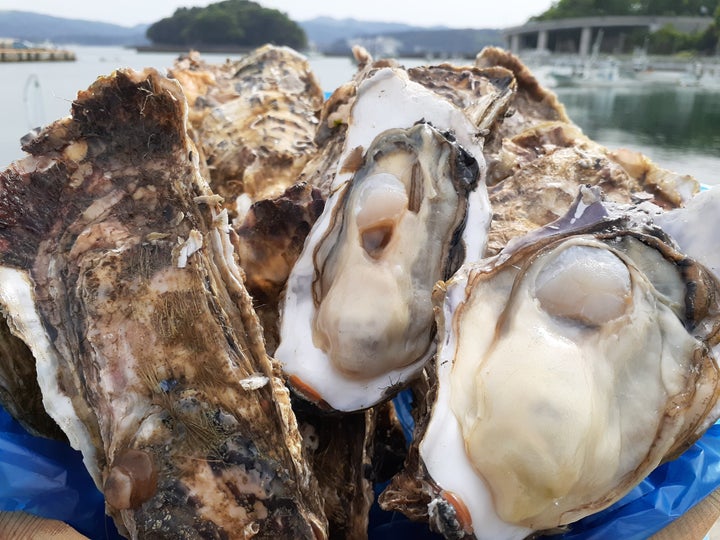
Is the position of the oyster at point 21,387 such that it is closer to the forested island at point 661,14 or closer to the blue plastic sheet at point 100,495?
the blue plastic sheet at point 100,495

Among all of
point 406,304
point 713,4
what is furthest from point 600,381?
point 713,4

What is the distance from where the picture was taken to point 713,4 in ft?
94.5

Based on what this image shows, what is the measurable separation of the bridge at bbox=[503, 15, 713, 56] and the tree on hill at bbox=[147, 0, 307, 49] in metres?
12.4

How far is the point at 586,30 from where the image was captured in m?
30.7

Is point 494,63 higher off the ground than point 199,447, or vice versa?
point 494,63

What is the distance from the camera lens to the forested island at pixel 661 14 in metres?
23.5

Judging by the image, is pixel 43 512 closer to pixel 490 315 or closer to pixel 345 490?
pixel 345 490

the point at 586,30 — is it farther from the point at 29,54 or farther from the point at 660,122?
the point at 29,54

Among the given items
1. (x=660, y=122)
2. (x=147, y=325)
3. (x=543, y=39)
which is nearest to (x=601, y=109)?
(x=660, y=122)

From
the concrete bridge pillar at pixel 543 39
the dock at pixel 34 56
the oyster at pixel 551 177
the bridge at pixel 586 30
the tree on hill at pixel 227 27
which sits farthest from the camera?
the concrete bridge pillar at pixel 543 39

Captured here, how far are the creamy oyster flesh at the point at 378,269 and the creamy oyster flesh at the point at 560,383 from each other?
18cm

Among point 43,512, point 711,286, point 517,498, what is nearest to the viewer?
point 517,498

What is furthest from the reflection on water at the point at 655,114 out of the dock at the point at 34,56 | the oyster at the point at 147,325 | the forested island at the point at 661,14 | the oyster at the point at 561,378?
the forested island at the point at 661,14

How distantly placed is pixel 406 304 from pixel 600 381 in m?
0.34
